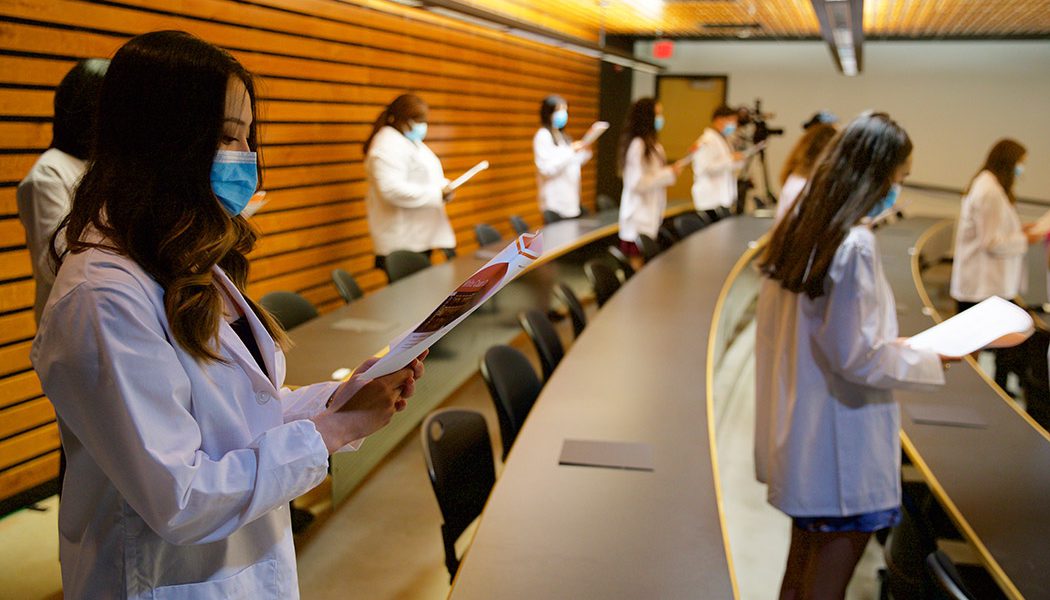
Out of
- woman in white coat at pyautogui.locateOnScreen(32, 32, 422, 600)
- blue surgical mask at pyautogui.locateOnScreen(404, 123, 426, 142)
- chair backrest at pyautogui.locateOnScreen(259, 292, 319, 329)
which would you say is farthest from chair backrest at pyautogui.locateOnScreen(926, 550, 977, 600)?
blue surgical mask at pyautogui.locateOnScreen(404, 123, 426, 142)

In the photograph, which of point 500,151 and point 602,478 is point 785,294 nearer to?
point 602,478

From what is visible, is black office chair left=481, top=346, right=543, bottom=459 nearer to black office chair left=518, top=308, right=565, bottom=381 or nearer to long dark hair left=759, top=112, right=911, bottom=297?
black office chair left=518, top=308, right=565, bottom=381

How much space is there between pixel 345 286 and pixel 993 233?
14.9 feet

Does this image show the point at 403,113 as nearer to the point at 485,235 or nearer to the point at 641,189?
the point at 485,235

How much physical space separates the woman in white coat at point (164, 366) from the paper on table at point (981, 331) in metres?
1.58

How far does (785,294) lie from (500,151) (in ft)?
22.2

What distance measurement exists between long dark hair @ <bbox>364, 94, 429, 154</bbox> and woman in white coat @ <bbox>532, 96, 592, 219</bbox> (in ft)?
6.62

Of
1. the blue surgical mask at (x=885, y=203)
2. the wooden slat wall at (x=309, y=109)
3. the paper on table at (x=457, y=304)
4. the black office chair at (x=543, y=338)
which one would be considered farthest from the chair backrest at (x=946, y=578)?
the black office chair at (x=543, y=338)

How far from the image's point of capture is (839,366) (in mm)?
2008

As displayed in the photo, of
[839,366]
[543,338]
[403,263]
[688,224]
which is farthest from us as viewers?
[688,224]

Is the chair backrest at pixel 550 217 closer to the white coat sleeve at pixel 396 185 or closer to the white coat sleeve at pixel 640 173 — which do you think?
the white coat sleeve at pixel 640 173

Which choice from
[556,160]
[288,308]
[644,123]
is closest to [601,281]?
[288,308]

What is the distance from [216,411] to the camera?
1067 millimetres

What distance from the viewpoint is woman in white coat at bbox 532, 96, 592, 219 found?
6.66m
